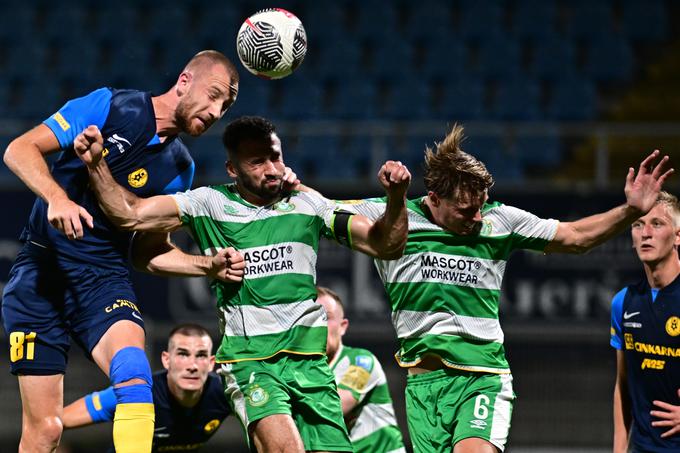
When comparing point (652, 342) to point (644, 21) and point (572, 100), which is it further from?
point (644, 21)

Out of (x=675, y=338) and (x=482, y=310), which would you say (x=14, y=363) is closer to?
(x=482, y=310)

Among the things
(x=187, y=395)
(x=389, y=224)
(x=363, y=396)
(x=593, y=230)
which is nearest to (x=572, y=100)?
(x=363, y=396)

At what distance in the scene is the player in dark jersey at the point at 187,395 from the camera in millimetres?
6930

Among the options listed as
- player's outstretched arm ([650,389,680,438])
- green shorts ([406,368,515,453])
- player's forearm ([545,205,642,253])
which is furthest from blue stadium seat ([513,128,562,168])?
green shorts ([406,368,515,453])

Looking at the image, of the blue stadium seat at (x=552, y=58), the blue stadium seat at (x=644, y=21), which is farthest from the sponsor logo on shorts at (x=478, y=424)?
the blue stadium seat at (x=644, y=21)

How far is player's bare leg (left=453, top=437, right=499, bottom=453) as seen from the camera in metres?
5.21

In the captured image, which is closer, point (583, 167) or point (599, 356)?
point (599, 356)

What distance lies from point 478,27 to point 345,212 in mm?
10383

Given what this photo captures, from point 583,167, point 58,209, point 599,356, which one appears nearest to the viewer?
point 58,209

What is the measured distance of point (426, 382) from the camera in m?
5.55

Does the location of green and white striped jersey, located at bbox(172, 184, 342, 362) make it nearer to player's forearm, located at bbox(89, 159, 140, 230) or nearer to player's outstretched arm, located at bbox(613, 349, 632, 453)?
player's forearm, located at bbox(89, 159, 140, 230)

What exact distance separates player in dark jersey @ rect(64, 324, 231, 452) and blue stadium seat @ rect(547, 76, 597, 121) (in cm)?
844

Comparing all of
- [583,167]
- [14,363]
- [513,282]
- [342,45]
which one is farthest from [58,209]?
[342,45]

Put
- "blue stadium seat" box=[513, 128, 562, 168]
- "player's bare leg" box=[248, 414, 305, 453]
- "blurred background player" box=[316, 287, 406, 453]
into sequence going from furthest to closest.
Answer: "blue stadium seat" box=[513, 128, 562, 168]
"blurred background player" box=[316, 287, 406, 453]
"player's bare leg" box=[248, 414, 305, 453]
